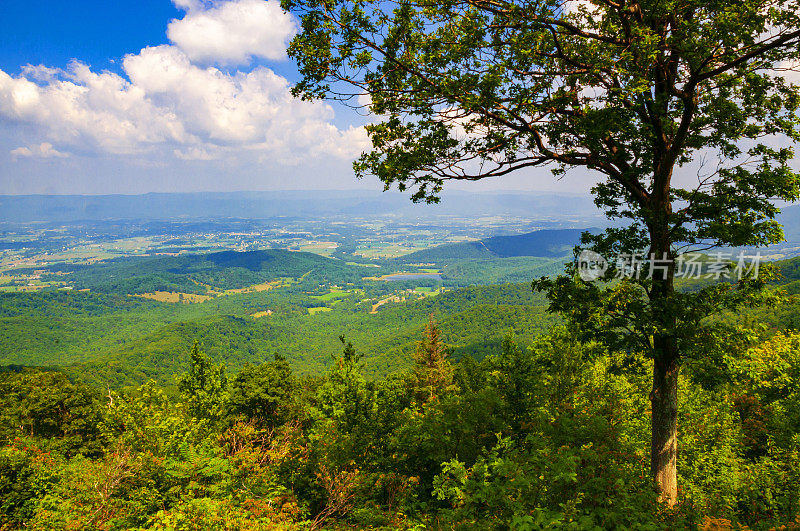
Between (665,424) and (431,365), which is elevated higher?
(665,424)

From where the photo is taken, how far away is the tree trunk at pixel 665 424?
7.63 metres

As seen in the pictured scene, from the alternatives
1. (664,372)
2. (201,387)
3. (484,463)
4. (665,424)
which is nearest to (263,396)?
(201,387)

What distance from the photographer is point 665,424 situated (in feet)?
25.4

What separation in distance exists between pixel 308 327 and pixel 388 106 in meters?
186

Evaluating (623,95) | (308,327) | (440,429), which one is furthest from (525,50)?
(308,327)

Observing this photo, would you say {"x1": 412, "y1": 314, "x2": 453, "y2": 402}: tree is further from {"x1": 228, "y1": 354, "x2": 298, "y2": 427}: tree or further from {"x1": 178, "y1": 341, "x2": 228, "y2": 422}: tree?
{"x1": 178, "y1": 341, "x2": 228, "y2": 422}: tree

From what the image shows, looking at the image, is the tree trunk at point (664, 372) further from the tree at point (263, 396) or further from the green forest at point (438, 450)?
the tree at point (263, 396)

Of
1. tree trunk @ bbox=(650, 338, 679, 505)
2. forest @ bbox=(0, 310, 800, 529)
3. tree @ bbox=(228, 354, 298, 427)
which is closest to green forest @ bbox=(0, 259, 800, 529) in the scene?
forest @ bbox=(0, 310, 800, 529)

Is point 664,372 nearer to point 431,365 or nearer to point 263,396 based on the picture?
point 431,365

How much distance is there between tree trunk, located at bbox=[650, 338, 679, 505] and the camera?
7633 mm

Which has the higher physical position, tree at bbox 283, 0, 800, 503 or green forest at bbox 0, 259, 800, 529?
tree at bbox 283, 0, 800, 503

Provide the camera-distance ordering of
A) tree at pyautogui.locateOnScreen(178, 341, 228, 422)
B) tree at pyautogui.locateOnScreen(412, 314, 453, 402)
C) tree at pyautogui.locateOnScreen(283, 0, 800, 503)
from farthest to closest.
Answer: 1. tree at pyautogui.locateOnScreen(412, 314, 453, 402)
2. tree at pyautogui.locateOnScreen(178, 341, 228, 422)
3. tree at pyautogui.locateOnScreen(283, 0, 800, 503)

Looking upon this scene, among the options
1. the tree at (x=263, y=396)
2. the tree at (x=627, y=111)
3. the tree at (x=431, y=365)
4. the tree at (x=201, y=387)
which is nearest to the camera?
the tree at (x=627, y=111)

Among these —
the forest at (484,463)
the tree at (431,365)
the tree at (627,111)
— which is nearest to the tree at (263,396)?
the forest at (484,463)
